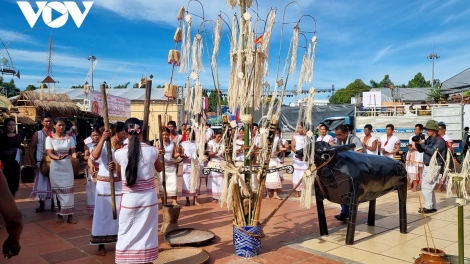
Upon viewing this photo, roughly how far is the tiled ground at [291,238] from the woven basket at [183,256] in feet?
0.48

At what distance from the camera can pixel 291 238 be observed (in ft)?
15.4

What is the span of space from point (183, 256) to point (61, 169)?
9.20 ft

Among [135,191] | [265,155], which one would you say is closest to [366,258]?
[265,155]

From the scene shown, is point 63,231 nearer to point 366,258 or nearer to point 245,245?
point 245,245

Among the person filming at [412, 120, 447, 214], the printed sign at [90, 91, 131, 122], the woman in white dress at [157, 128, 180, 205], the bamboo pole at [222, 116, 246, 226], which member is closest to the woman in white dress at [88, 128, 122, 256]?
the bamboo pole at [222, 116, 246, 226]

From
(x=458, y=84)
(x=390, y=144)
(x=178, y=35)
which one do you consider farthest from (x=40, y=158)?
(x=458, y=84)

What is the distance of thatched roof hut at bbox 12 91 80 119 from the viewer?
12.0 m

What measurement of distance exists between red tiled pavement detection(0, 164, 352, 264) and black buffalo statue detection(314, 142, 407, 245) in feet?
2.41

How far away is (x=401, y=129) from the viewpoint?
1273cm

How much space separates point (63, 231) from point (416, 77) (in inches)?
2490

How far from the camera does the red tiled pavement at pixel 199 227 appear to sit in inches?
156

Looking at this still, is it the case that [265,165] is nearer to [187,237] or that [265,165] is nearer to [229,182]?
[229,182]

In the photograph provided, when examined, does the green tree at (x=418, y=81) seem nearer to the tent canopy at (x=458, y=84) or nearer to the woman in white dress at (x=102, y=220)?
the tent canopy at (x=458, y=84)

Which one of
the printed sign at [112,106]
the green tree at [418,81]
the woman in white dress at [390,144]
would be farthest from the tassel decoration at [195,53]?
the green tree at [418,81]
